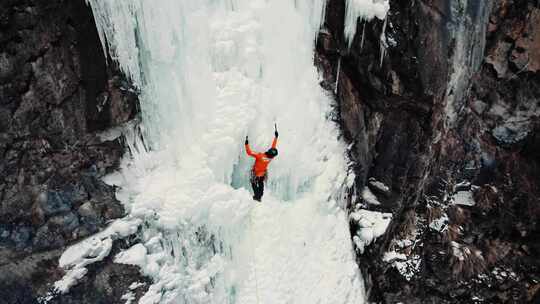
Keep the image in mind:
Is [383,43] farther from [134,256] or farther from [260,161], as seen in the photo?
[134,256]

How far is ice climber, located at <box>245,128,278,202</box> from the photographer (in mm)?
6039

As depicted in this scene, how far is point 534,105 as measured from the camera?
7887mm

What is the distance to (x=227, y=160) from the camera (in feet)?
20.1

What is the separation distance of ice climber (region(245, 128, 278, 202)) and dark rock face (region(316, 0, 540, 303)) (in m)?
2.03

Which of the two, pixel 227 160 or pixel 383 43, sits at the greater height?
pixel 383 43

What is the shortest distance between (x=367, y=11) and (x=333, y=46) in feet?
2.69

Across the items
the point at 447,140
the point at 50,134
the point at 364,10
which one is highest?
the point at 364,10

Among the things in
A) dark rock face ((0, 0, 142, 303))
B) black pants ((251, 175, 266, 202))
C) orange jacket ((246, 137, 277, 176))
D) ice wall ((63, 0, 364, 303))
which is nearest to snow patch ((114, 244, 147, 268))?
ice wall ((63, 0, 364, 303))

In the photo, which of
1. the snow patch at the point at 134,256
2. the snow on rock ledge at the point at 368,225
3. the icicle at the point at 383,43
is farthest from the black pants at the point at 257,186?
the icicle at the point at 383,43

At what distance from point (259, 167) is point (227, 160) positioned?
0.50 meters

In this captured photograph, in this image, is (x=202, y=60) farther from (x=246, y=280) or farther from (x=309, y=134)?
(x=246, y=280)

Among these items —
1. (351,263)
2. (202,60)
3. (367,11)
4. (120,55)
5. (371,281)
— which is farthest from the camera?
(371,281)

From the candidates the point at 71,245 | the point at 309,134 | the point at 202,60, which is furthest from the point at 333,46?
the point at 71,245

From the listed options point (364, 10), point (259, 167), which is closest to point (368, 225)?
point (259, 167)
